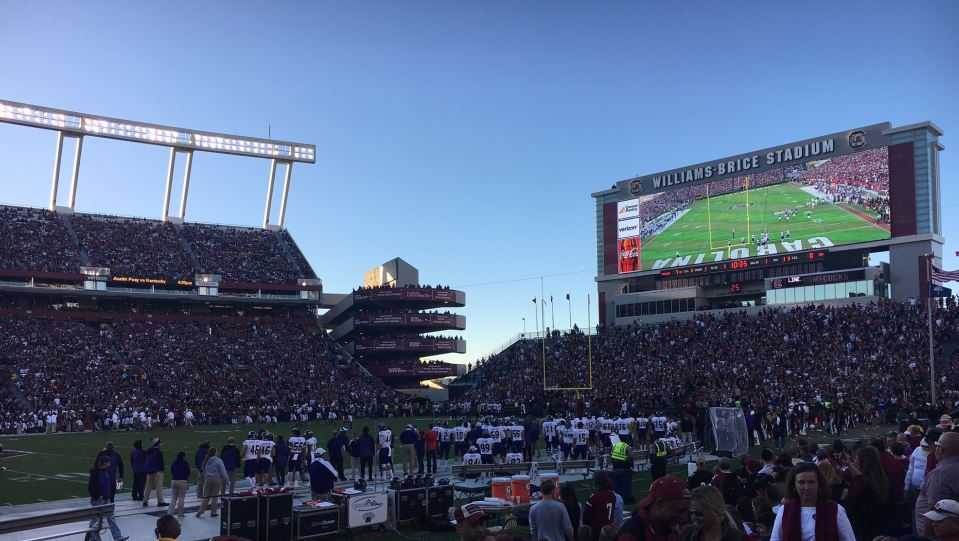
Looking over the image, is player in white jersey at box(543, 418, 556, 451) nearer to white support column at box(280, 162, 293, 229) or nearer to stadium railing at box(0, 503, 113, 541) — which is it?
stadium railing at box(0, 503, 113, 541)

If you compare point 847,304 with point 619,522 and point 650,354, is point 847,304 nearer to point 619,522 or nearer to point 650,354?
point 650,354

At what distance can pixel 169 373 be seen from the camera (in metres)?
55.0

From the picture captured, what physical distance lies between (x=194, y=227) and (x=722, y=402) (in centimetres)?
5202

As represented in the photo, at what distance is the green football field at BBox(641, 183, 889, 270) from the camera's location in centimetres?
5028

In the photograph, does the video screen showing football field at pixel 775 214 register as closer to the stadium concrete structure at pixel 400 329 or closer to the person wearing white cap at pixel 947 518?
the stadium concrete structure at pixel 400 329

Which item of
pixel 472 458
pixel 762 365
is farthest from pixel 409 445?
pixel 762 365

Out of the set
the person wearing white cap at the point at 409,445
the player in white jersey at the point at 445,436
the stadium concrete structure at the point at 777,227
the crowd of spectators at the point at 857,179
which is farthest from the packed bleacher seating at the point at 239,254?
the person wearing white cap at the point at 409,445

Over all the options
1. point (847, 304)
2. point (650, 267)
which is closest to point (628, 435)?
point (847, 304)

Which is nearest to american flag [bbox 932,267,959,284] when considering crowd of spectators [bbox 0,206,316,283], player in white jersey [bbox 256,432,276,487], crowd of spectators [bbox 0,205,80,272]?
player in white jersey [bbox 256,432,276,487]

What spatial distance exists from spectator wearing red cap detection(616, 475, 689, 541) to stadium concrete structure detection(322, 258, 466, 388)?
6834cm

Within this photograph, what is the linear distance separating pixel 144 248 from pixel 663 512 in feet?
222

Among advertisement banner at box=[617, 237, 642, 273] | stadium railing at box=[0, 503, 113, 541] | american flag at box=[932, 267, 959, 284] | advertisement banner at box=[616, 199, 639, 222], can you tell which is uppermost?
advertisement banner at box=[616, 199, 639, 222]

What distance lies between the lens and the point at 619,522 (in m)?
8.76

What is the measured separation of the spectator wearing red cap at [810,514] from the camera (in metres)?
5.61
